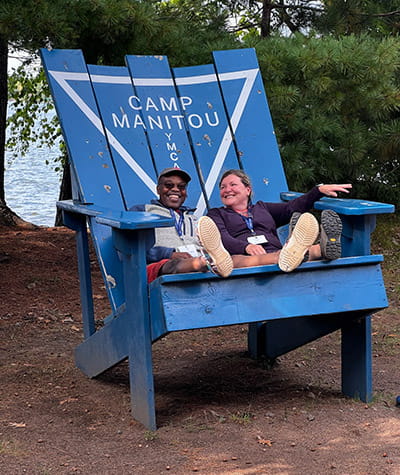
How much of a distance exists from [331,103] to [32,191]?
41.7 feet

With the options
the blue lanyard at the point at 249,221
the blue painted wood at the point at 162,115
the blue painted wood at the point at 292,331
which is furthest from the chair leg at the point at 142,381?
the blue painted wood at the point at 162,115

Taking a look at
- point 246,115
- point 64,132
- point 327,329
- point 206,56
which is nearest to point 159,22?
point 206,56

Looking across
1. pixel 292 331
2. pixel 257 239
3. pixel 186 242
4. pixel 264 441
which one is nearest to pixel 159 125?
pixel 186 242

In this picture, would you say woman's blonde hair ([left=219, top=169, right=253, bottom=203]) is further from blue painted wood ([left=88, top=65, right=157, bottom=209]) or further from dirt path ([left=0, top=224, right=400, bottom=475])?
dirt path ([left=0, top=224, right=400, bottom=475])

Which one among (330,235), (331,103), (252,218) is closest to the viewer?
(330,235)

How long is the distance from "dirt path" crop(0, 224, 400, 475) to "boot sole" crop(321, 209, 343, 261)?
2.16ft

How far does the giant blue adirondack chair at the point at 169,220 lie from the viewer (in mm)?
2977

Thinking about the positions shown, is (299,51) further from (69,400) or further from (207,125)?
(69,400)

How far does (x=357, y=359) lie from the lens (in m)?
3.41

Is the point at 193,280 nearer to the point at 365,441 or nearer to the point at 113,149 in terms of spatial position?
the point at 365,441

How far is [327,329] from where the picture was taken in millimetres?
3438

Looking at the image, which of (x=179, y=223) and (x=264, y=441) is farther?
(x=179, y=223)

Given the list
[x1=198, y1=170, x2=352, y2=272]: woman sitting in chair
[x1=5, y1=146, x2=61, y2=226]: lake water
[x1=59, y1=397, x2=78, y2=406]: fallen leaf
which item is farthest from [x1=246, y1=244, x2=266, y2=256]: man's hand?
[x1=5, y1=146, x2=61, y2=226]: lake water

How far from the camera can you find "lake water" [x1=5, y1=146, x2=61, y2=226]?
13.6 metres
